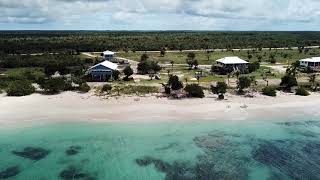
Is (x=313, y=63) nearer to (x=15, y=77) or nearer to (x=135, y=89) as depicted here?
(x=135, y=89)

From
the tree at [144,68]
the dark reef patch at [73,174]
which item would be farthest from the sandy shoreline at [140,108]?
the tree at [144,68]

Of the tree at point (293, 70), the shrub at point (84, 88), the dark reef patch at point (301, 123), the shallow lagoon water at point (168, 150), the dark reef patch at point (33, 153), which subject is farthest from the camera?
the tree at point (293, 70)

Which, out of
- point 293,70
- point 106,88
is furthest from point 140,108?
point 293,70

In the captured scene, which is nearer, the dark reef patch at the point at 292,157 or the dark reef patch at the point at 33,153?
the dark reef patch at the point at 292,157

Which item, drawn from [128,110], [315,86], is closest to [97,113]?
[128,110]

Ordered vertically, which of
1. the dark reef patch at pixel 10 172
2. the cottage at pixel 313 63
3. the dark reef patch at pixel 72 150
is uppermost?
the cottage at pixel 313 63

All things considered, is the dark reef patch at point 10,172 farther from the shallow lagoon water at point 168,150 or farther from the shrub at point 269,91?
the shrub at point 269,91
